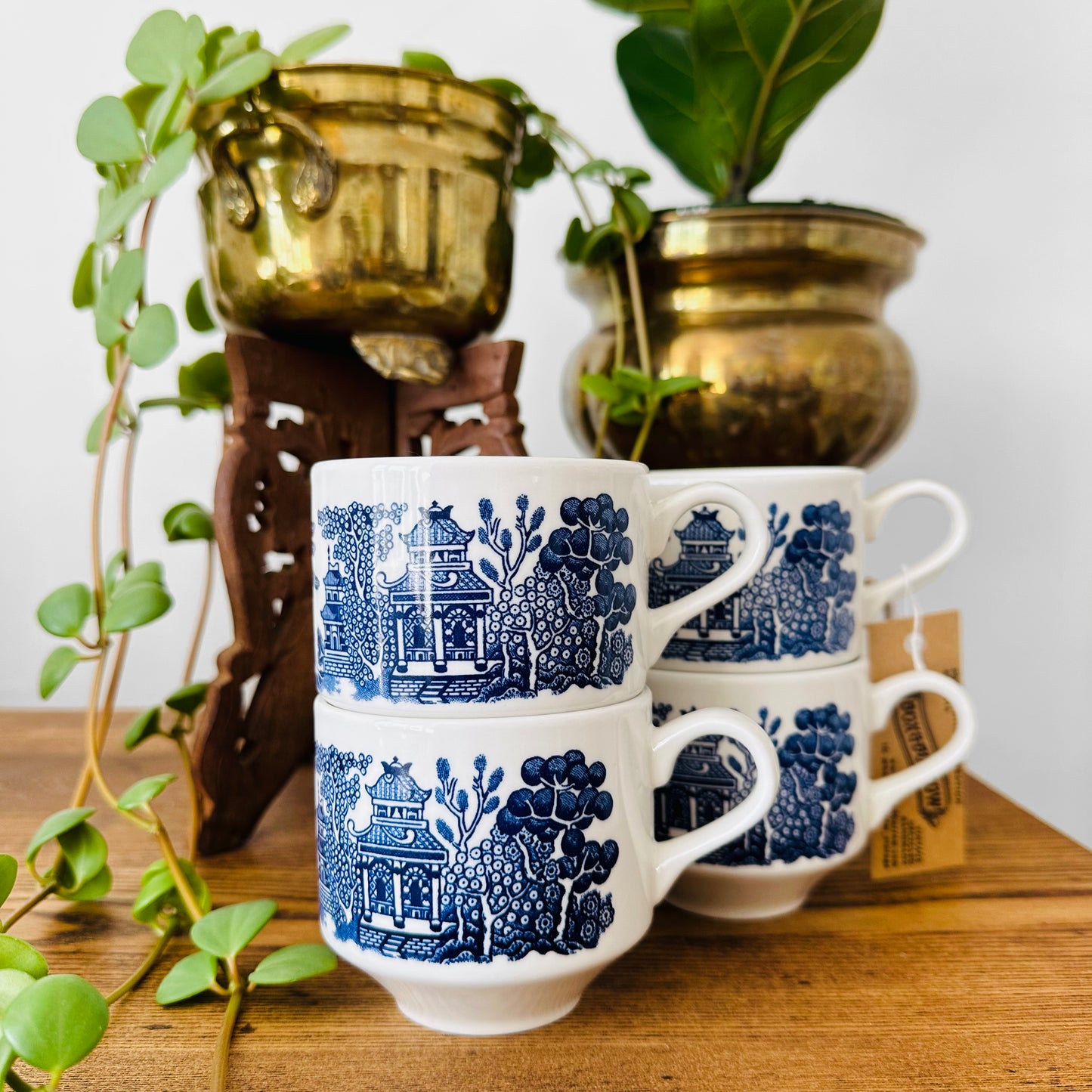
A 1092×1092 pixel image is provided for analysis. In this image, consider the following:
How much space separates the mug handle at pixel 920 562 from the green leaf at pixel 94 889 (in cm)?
43

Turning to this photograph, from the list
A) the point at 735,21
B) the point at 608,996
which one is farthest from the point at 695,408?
the point at 608,996

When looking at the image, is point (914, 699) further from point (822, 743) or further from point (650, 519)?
point (650, 519)

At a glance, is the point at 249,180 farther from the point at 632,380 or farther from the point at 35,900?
the point at 35,900

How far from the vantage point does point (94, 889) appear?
487 millimetres

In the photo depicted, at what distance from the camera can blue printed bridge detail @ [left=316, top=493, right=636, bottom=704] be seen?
1.21 ft

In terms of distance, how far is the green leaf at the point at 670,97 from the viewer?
65 cm

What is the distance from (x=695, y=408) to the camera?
0.62 m

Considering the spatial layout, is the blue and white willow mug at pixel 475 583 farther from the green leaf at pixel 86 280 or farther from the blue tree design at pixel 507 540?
the green leaf at pixel 86 280

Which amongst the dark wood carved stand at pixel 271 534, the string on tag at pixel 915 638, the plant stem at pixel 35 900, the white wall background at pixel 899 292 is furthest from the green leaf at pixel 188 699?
the white wall background at pixel 899 292

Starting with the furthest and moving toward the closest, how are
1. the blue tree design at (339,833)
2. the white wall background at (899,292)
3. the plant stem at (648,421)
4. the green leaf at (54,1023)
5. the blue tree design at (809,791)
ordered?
the white wall background at (899,292) → the plant stem at (648,421) → the blue tree design at (809,791) → the blue tree design at (339,833) → the green leaf at (54,1023)

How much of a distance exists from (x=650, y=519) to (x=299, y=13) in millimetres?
862

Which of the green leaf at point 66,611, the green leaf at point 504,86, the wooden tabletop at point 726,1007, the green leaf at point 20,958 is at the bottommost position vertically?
the wooden tabletop at point 726,1007

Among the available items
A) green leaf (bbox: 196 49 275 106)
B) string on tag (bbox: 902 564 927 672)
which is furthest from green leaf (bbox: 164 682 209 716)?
string on tag (bbox: 902 564 927 672)

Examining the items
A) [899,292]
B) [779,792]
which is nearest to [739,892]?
[779,792]
